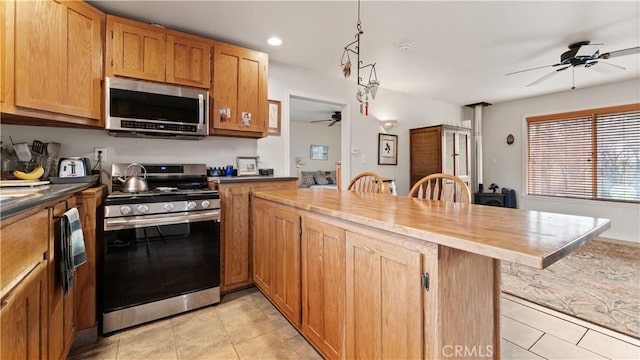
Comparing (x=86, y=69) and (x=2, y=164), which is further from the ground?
(x=86, y=69)

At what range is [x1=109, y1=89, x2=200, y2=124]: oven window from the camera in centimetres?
221

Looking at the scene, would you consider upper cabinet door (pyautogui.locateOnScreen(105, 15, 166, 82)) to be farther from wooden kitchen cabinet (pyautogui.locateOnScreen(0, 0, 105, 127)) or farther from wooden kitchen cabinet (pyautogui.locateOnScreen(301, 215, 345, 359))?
wooden kitchen cabinet (pyautogui.locateOnScreen(301, 215, 345, 359))

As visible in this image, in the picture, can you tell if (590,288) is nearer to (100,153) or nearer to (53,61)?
(100,153)

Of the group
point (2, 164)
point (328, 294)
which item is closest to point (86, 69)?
point (2, 164)

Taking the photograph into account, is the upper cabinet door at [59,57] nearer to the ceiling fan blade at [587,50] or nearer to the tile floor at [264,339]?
the tile floor at [264,339]

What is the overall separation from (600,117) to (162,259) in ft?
20.8

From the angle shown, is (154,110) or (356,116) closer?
(154,110)

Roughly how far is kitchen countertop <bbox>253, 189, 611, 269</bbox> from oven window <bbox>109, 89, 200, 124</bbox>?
1.76 metres

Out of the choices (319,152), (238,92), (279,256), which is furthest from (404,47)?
(319,152)

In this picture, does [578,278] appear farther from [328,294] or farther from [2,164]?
[2,164]

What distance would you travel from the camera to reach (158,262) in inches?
78.9

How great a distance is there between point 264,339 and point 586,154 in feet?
18.8

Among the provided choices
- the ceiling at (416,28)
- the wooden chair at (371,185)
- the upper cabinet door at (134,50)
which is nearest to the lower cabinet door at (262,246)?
the wooden chair at (371,185)

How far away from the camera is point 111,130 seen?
2.26 m
